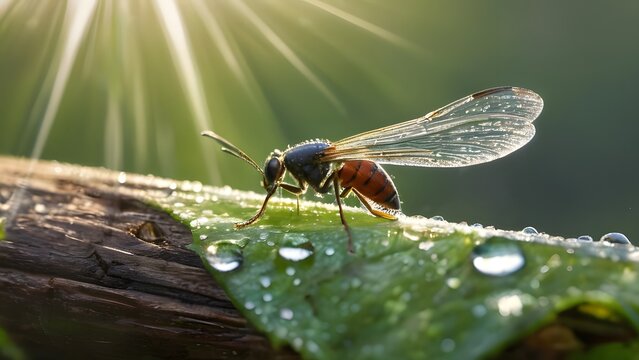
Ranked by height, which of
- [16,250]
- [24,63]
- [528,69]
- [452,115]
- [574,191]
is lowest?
[16,250]

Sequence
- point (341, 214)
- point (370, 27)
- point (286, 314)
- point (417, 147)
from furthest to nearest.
→ point (370, 27), point (417, 147), point (341, 214), point (286, 314)

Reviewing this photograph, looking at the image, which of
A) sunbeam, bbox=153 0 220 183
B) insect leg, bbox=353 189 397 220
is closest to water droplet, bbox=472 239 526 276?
insect leg, bbox=353 189 397 220

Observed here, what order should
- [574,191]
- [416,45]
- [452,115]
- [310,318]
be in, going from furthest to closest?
[416,45], [574,191], [452,115], [310,318]

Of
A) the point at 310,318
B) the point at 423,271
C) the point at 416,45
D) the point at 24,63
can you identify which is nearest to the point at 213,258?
the point at 310,318

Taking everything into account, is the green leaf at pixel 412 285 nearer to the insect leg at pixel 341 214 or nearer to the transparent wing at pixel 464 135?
the insect leg at pixel 341 214

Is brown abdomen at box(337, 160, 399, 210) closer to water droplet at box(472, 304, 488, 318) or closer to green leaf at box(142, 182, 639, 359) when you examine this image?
green leaf at box(142, 182, 639, 359)

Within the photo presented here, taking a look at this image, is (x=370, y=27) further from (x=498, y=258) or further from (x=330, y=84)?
(x=498, y=258)

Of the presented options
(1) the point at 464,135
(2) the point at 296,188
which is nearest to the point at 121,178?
(2) the point at 296,188

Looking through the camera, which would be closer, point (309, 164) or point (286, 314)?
point (286, 314)

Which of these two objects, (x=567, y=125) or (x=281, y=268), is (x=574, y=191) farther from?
(x=281, y=268)
